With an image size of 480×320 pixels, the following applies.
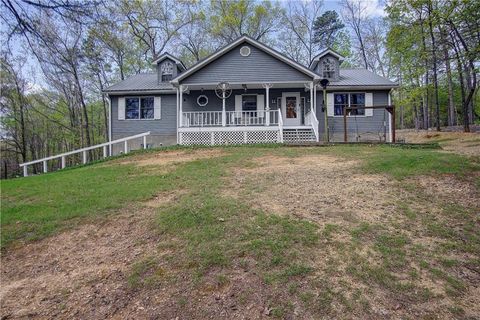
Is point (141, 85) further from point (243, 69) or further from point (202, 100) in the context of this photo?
point (243, 69)

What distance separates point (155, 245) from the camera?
461 cm

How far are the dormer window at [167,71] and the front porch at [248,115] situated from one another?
67.6 inches

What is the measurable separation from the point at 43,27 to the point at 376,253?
6.49 m

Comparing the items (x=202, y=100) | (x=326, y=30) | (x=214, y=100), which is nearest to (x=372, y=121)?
(x=214, y=100)

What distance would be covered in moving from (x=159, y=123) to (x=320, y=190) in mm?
13469

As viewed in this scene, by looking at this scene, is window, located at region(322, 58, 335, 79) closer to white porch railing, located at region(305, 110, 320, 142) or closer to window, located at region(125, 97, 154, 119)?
white porch railing, located at region(305, 110, 320, 142)

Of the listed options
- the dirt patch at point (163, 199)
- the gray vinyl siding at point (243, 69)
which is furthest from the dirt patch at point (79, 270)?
the gray vinyl siding at point (243, 69)

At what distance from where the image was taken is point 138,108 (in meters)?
18.4

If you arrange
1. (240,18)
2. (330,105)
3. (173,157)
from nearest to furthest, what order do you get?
1. (173,157)
2. (330,105)
3. (240,18)

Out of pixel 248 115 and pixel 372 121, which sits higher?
pixel 248 115

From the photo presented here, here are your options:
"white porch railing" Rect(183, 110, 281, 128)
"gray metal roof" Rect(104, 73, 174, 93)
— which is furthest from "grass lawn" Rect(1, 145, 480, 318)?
"gray metal roof" Rect(104, 73, 174, 93)

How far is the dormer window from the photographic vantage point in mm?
18781

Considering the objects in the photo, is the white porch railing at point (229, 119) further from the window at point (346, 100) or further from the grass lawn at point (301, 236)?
the grass lawn at point (301, 236)

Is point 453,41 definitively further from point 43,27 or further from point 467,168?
point 43,27
